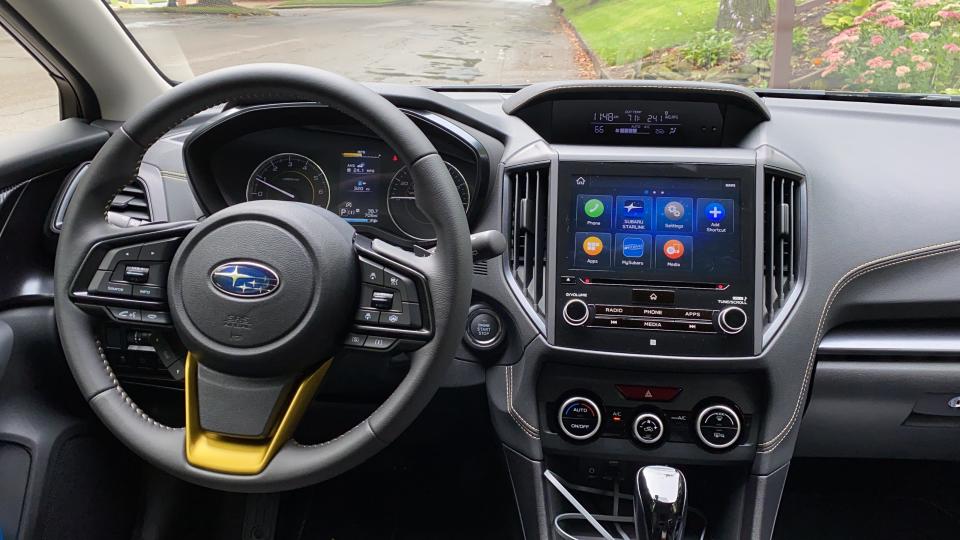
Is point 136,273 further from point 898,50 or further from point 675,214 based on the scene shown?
point 898,50

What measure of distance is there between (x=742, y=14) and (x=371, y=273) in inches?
54.0

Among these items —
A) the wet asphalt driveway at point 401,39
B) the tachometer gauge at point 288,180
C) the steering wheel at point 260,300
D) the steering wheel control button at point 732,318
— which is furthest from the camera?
the wet asphalt driveway at point 401,39

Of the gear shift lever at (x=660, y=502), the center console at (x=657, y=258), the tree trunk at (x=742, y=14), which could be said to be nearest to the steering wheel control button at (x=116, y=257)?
the center console at (x=657, y=258)

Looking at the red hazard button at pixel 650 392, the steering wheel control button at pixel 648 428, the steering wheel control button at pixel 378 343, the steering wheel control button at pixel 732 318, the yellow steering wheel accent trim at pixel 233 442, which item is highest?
the steering wheel control button at pixel 378 343

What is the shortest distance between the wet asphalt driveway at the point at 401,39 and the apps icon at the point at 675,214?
57 centimetres

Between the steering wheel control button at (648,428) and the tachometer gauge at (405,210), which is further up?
the tachometer gauge at (405,210)

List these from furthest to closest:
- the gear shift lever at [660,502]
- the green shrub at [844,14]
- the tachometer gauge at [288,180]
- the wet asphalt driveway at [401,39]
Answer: the wet asphalt driveway at [401,39] → the green shrub at [844,14] → the tachometer gauge at [288,180] → the gear shift lever at [660,502]

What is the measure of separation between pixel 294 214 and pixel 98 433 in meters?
1.08

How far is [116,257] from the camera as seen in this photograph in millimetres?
1404

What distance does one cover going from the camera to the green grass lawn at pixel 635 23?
82.5 inches

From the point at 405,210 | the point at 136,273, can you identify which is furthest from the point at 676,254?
the point at 136,273

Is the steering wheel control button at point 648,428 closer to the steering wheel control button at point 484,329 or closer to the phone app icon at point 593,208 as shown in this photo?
the steering wheel control button at point 484,329

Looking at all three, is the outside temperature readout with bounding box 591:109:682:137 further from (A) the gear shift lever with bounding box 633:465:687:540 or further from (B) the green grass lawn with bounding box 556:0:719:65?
(A) the gear shift lever with bounding box 633:465:687:540

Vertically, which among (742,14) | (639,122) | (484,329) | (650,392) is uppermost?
(742,14)
